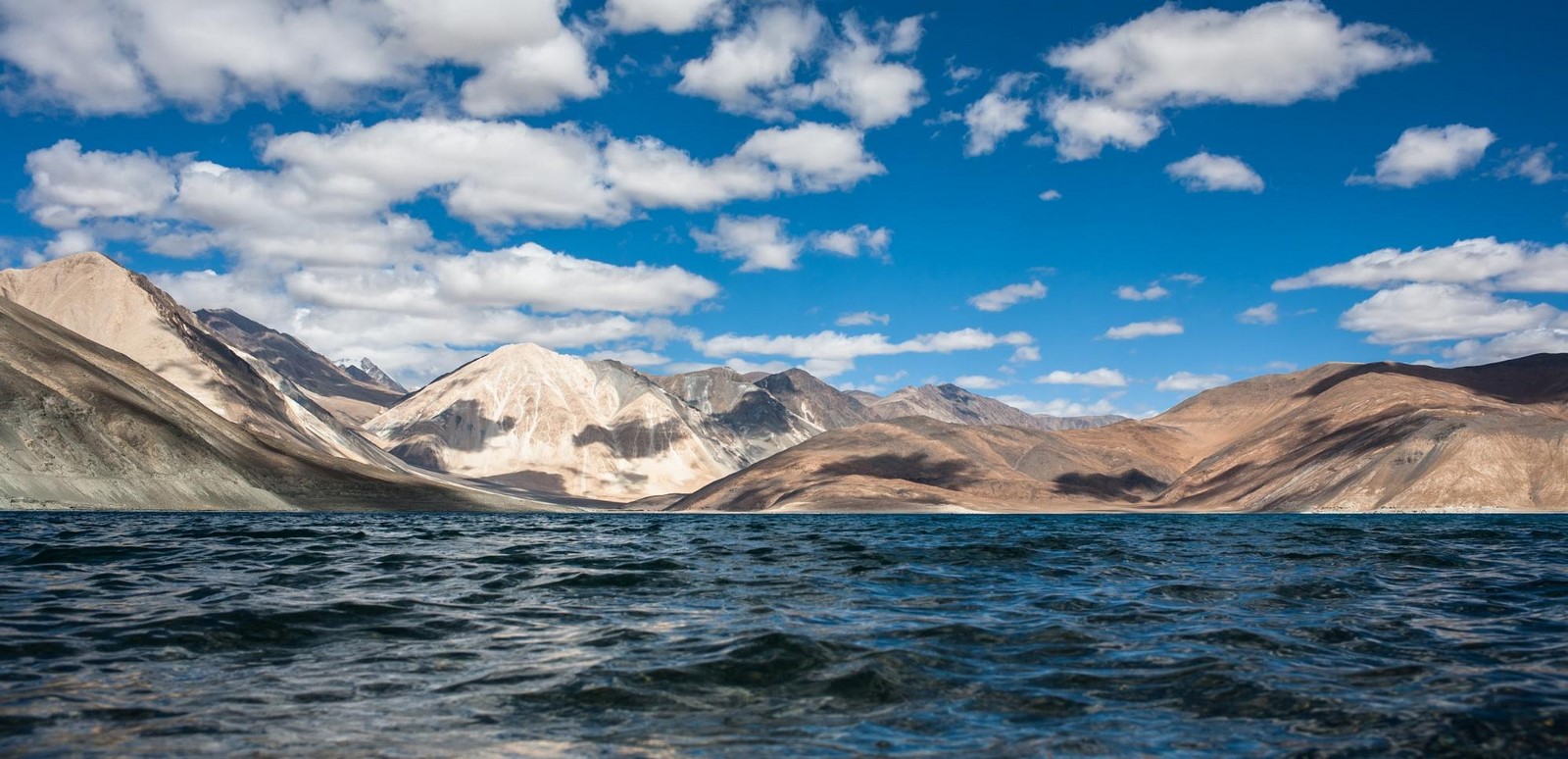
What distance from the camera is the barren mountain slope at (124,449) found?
346ft

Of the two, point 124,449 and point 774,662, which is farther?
point 124,449

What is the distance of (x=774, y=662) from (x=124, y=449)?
125 metres

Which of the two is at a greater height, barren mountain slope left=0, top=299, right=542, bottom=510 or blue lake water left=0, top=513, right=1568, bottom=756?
barren mountain slope left=0, top=299, right=542, bottom=510

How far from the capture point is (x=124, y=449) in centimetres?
11781

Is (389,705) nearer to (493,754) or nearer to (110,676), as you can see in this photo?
(493,754)

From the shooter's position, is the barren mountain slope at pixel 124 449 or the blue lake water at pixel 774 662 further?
the barren mountain slope at pixel 124 449

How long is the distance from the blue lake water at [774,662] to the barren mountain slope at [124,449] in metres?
90.2

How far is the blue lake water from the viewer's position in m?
12.0

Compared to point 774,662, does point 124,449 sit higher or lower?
higher

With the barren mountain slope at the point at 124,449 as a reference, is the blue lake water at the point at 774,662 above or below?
below

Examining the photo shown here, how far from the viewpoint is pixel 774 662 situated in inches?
645

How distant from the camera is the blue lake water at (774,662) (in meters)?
12.0

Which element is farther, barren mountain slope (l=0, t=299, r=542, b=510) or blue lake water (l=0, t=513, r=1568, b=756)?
barren mountain slope (l=0, t=299, r=542, b=510)

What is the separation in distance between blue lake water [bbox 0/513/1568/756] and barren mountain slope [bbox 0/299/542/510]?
296 ft
